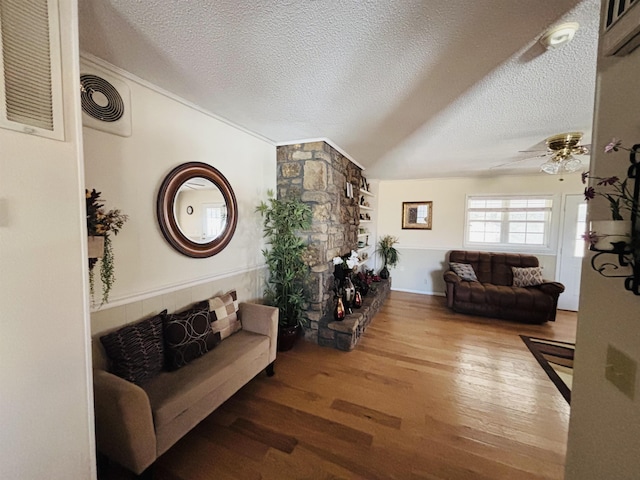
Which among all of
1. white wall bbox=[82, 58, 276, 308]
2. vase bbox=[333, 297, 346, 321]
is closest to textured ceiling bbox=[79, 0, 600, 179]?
white wall bbox=[82, 58, 276, 308]

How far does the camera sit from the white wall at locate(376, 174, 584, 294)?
4.48 metres

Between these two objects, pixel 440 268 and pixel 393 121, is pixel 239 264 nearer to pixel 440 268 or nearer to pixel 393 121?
pixel 393 121

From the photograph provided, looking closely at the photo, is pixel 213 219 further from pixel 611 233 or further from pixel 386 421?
pixel 611 233

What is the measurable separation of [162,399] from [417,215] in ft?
16.8

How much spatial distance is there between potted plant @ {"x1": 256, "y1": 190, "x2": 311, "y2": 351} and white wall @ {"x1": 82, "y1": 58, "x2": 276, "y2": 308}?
58 centimetres

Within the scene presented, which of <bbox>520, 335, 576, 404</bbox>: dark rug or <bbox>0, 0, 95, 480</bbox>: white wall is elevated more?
<bbox>0, 0, 95, 480</bbox>: white wall

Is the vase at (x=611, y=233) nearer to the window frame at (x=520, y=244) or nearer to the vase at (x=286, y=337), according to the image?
the vase at (x=286, y=337)

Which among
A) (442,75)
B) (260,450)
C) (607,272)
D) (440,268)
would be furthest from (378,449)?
(440,268)

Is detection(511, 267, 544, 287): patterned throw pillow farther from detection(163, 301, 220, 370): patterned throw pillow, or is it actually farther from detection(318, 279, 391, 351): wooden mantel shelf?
detection(163, 301, 220, 370): patterned throw pillow

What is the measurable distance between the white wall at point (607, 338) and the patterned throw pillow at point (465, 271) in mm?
3694

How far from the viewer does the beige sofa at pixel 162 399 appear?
1.23 m

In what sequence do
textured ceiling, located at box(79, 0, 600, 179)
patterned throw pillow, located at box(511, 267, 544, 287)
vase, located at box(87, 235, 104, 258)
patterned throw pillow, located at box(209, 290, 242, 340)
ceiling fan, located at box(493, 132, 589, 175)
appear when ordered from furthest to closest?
patterned throw pillow, located at box(511, 267, 544, 287), ceiling fan, located at box(493, 132, 589, 175), patterned throw pillow, located at box(209, 290, 242, 340), vase, located at box(87, 235, 104, 258), textured ceiling, located at box(79, 0, 600, 179)

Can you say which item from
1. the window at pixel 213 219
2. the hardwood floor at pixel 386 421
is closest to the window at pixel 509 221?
the hardwood floor at pixel 386 421

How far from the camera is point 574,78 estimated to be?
5.30 ft
